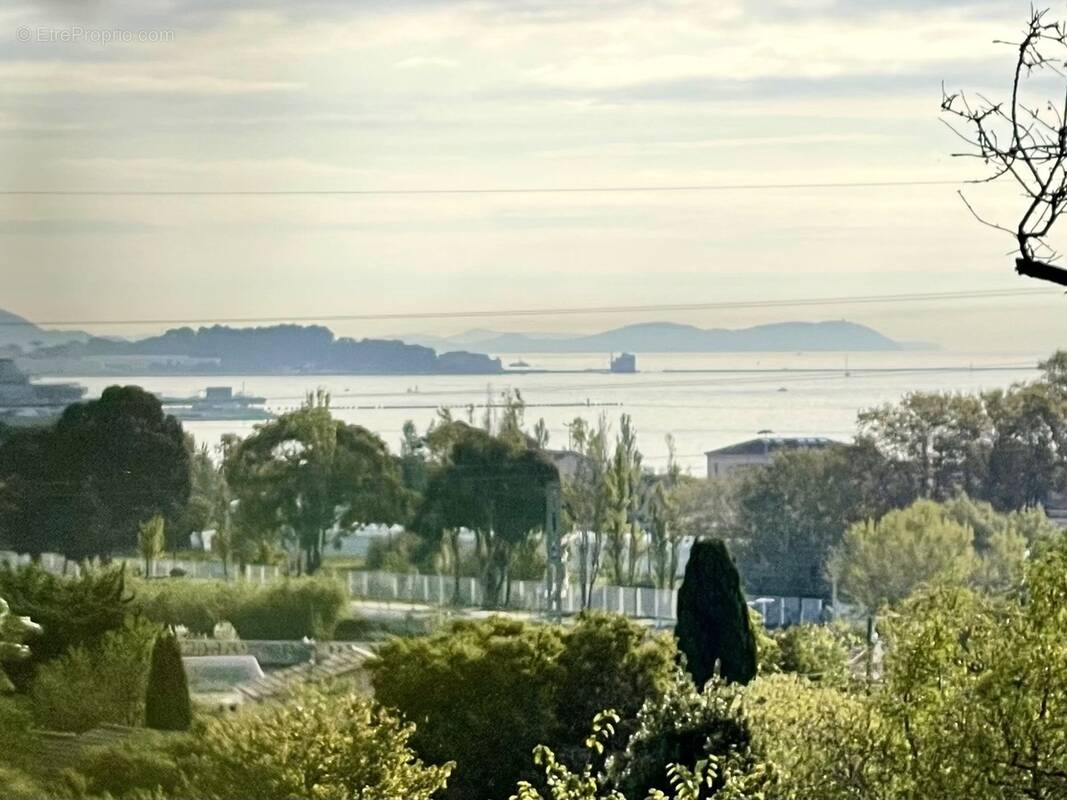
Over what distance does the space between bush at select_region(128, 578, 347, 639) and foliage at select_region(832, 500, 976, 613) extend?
389cm

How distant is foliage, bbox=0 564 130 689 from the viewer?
31.7ft

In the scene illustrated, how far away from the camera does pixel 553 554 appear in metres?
11.1

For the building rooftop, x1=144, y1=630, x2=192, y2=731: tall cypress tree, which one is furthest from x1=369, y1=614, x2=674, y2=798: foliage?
the building rooftop

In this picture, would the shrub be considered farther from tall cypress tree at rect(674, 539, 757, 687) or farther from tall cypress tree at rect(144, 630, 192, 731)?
tall cypress tree at rect(674, 539, 757, 687)

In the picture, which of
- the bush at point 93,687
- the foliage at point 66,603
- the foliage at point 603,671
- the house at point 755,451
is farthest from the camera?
the house at point 755,451

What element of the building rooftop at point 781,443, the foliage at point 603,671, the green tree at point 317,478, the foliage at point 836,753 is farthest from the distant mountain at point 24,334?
the foliage at point 836,753

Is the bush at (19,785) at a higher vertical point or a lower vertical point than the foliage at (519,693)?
lower

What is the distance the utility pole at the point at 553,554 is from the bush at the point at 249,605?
1.40m

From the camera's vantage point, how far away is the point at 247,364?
1079cm

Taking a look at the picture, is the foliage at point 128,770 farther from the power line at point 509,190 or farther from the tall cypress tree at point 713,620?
the power line at point 509,190

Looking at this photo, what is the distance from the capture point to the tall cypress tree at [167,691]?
936cm

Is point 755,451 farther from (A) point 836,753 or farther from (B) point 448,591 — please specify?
(A) point 836,753

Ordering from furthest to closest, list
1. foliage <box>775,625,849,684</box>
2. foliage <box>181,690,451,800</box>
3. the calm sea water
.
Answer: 1. the calm sea water
2. foliage <box>775,625,849,684</box>
3. foliage <box>181,690,451,800</box>

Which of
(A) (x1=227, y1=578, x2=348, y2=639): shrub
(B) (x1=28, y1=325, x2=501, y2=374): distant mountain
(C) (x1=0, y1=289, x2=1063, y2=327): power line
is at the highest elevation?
(C) (x1=0, y1=289, x2=1063, y2=327): power line
